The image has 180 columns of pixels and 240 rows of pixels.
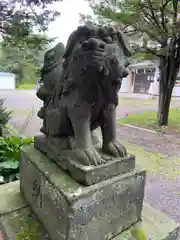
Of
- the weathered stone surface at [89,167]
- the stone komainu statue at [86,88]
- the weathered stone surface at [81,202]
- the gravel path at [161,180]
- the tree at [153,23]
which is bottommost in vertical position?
the gravel path at [161,180]

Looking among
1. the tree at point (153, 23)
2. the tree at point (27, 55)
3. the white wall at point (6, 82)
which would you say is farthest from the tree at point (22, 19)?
the white wall at point (6, 82)

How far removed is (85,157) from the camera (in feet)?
2.32

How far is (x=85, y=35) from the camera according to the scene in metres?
0.66

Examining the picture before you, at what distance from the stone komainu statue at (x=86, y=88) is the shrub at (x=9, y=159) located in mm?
805

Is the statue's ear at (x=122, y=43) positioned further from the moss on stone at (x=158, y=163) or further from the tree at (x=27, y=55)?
the tree at (x=27, y=55)

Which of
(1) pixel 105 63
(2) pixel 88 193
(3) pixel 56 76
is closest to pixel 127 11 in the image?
(3) pixel 56 76

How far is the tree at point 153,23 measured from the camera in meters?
3.03

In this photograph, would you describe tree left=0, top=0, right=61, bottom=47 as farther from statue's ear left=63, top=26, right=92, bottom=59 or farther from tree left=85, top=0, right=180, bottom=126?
statue's ear left=63, top=26, right=92, bottom=59

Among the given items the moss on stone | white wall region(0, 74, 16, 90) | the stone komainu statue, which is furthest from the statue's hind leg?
white wall region(0, 74, 16, 90)

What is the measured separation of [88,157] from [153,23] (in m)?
3.23

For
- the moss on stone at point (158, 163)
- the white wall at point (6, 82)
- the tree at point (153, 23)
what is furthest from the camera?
the white wall at point (6, 82)

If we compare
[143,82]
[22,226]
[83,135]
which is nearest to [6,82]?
[143,82]

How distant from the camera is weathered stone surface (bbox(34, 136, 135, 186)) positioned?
0.68m

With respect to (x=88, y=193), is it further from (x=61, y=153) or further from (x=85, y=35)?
(x=85, y=35)
